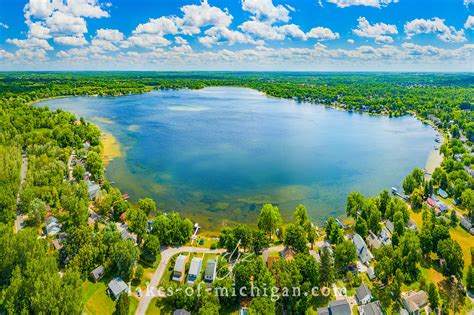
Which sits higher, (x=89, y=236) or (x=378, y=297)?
(x=89, y=236)

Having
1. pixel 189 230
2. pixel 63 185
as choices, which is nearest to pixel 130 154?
pixel 63 185

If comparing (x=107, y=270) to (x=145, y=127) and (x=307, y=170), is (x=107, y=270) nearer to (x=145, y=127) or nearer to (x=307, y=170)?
(x=307, y=170)

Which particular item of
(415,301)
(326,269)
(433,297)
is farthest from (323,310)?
(433,297)

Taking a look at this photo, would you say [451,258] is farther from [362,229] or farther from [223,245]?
[223,245]

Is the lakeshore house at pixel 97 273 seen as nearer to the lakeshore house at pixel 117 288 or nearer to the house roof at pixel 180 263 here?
the lakeshore house at pixel 117 288

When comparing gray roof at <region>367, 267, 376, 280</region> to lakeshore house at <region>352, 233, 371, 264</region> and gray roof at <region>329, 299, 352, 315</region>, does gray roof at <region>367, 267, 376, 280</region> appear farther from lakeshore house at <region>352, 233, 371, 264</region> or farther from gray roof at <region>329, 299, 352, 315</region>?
gray roof at <region>329, 299, 352, 315</region>

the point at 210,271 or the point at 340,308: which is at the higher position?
the point at 210,271
